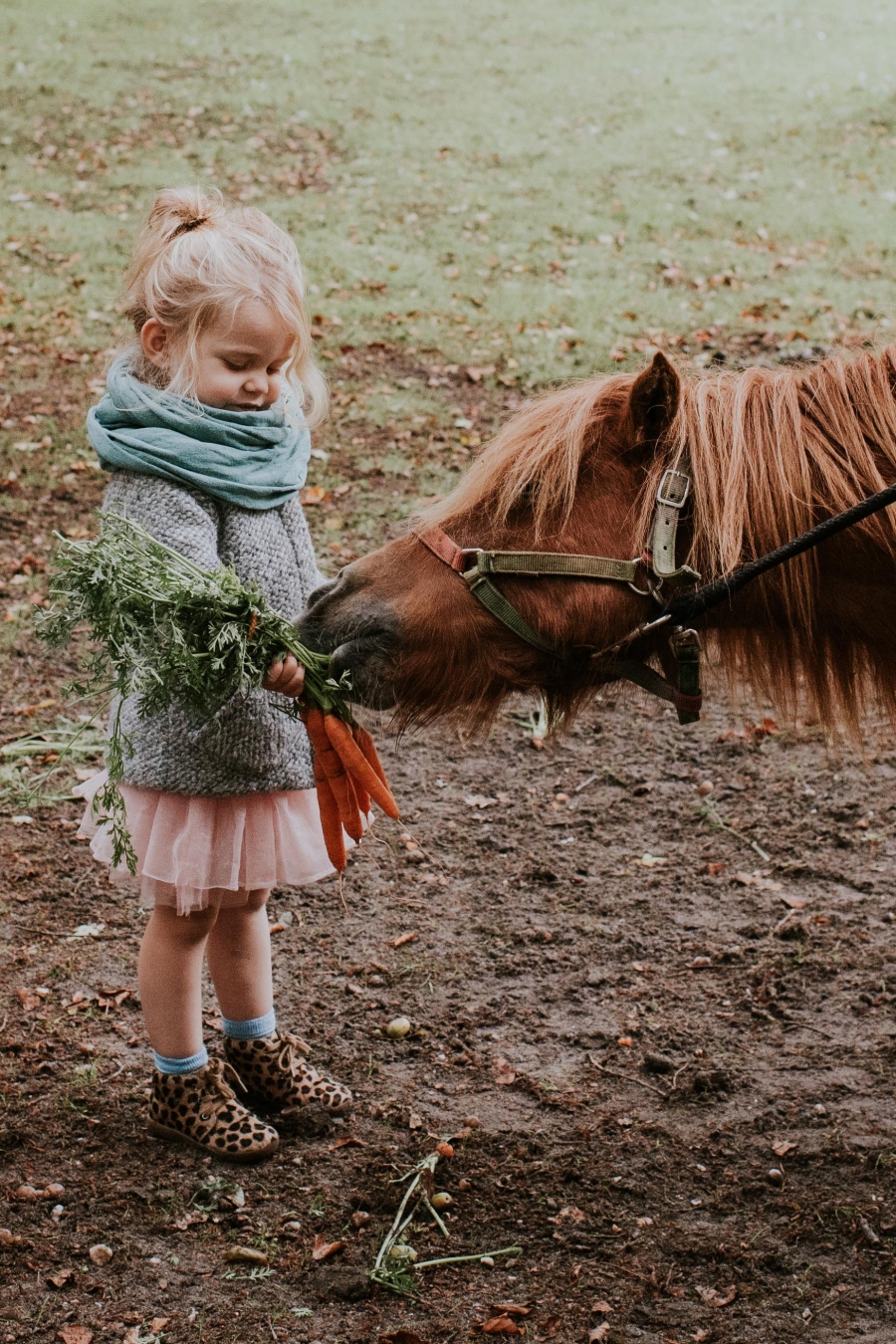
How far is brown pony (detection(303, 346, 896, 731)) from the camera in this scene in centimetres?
235

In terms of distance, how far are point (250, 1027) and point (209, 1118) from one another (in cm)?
24

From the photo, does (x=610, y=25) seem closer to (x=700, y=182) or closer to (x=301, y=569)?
(x=700, y=182)

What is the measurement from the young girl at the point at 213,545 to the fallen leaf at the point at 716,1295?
1079mm

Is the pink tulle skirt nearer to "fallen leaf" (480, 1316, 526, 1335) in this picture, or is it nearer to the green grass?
"fallen leaf" (480, 1316, 526, 1335)

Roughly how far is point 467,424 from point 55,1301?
5.71 m

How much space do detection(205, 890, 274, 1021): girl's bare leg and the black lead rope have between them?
127cm

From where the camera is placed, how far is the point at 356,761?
99.5 inches

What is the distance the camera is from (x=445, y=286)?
31.9 feet

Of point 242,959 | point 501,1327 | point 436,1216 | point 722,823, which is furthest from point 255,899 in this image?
point 722,823

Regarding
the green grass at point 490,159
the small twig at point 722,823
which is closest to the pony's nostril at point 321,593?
the small twig at point 722,823

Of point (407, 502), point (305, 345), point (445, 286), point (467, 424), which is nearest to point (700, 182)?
point (445, 286)

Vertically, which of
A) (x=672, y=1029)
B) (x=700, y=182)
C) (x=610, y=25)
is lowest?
(x=672, y=1029)

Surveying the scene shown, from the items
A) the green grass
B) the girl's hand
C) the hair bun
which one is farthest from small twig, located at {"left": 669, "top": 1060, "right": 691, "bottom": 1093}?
the green grass

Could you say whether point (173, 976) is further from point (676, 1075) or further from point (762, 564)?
point (762, 564)
